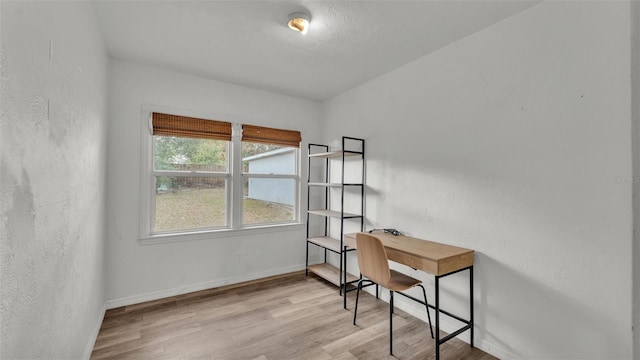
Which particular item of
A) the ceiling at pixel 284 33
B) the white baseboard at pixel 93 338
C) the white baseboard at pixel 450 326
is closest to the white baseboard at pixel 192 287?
the white baseboard at pixel 93 338

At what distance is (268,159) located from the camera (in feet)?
12.9

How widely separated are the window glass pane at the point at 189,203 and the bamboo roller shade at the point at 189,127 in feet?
1.63

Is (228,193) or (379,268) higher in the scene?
(228,193)

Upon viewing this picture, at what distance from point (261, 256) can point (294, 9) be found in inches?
111

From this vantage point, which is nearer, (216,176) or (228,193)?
(216,176)

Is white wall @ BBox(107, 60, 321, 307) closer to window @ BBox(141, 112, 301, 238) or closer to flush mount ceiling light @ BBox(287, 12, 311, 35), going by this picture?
window @ BBox(141, 112, 301, 238)

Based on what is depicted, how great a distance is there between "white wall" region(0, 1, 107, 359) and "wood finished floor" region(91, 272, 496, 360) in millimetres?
441

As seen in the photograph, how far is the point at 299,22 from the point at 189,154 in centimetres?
202

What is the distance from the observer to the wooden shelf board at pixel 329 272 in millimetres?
3388

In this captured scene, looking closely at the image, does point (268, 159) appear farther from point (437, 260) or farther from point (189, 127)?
point (437, 260)

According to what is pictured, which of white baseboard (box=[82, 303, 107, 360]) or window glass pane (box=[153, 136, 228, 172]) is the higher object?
window glass pane (box=[153, 136, 228, 172])

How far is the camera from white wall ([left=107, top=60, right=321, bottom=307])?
2850 millimetres
